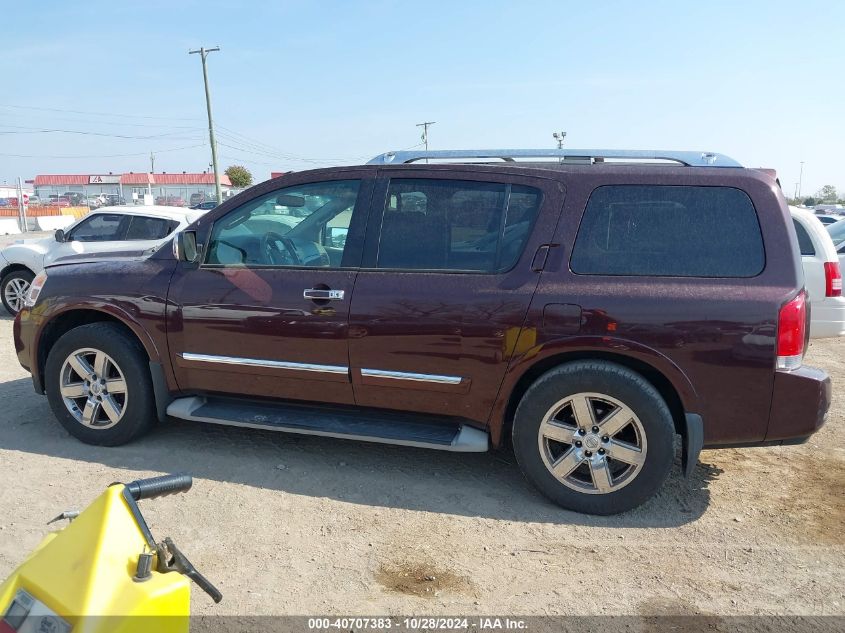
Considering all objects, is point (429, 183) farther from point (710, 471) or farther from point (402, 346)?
point (710, 471)

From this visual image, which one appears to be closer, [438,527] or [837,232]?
[438,527]

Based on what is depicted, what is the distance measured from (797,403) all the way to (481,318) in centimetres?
165

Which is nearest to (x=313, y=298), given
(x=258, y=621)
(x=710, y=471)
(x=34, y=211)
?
(x=258, y=621)

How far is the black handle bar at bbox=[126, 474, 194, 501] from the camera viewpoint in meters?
1.80

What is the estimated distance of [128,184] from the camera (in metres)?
70.8

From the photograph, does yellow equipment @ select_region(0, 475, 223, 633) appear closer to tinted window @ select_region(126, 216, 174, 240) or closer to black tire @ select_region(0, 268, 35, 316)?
tinted window @ select_region(126, 216, 174, 240)

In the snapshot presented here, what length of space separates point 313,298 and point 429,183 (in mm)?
964

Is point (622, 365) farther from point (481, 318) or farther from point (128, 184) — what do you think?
point (128, 184)

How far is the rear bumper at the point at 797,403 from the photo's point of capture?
11.4ft

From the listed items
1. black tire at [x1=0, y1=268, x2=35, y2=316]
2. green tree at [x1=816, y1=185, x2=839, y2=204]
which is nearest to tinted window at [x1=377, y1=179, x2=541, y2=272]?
black tire at [x1=0, y1=268, x2=35, y2=316]

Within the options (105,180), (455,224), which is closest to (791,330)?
(455,224)

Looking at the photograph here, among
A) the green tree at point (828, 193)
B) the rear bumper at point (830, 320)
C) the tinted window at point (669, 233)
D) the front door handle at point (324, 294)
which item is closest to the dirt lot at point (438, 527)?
the front door handle at point (324, 294)

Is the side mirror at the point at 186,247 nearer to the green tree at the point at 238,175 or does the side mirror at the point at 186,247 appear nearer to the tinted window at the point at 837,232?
the tinted window at the point at 837,232

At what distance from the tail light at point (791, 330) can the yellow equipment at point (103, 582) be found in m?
2.94
